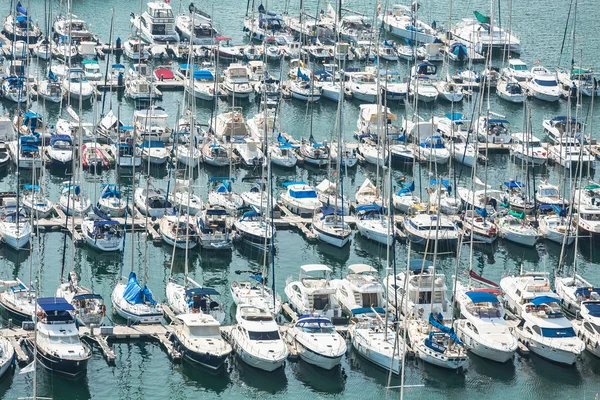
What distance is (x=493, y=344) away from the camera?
258 feet

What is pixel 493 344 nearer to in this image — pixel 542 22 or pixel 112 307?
pixel 112 307

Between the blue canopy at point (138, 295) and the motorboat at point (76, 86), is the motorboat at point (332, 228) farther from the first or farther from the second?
the motorboat at point (76, 86)

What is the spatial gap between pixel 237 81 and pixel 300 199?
26.4 meters

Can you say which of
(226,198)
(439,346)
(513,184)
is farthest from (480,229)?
(439,346)

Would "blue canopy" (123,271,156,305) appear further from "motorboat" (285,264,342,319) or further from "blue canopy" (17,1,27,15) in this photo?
"blue canopy" (17,1,27,15)

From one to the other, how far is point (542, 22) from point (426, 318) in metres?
72.1

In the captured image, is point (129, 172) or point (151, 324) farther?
point (129, 172)

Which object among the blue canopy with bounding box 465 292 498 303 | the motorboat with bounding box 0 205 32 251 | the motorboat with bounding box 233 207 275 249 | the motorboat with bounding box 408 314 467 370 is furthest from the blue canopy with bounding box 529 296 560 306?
the motorboat with bounding box 0 205 32 251

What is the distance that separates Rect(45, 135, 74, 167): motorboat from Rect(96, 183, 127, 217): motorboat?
24.5 feet

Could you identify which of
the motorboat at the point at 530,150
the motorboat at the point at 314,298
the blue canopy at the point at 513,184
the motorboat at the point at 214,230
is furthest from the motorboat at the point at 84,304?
the motorboat at the point at 530,150

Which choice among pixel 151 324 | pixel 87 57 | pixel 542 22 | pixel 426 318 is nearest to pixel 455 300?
pixel 426 318

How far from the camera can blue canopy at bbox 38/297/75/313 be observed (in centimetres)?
7675

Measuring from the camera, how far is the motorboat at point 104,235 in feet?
298

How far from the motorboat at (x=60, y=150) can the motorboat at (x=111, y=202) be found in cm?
747
